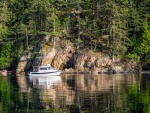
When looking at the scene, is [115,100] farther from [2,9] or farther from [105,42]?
[2,9]

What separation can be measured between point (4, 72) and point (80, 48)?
19.2m

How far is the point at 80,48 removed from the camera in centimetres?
9475

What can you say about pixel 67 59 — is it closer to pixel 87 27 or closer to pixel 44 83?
pixel 87 27

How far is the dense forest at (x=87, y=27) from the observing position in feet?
306

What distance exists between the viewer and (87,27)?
97.8 metres

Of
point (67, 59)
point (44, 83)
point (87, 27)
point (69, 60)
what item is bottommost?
point (44, 83)

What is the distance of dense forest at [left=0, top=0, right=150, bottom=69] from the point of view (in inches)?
3669

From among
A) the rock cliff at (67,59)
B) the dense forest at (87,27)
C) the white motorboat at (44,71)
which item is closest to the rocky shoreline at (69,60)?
the rock cliff at (67,59)

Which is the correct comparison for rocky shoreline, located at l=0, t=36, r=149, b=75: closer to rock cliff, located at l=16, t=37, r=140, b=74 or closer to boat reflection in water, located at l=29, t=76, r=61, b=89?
rock cliff, located at l=16, t=37, r=140, b=74

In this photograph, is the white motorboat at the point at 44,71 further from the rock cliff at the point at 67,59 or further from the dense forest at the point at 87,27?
the dense forest at the point at 87,27

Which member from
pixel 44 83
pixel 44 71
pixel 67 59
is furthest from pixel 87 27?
pixel 44 83

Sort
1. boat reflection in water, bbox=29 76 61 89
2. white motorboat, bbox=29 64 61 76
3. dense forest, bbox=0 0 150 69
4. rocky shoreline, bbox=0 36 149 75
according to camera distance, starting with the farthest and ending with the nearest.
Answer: dense forest, bbox=0 0 150 69 → rocky shoreline, bbox=0 36 149 75 → white motorboat, bbox=29 64 61 76 → boat reflection in water, bbox=29 76 61 89

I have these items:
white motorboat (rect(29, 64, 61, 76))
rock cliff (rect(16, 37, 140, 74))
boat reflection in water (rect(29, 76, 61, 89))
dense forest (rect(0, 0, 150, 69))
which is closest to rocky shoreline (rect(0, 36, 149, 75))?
rock cliff (rect(16, 37, 140, 74))

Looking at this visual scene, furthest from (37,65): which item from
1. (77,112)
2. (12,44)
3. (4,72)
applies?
(77,112)
